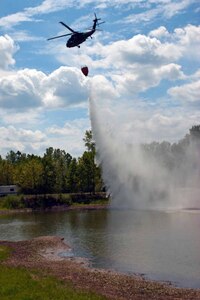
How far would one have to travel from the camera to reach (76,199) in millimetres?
117938

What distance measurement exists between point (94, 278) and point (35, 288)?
848cm

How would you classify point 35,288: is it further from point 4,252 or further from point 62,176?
point 62,176

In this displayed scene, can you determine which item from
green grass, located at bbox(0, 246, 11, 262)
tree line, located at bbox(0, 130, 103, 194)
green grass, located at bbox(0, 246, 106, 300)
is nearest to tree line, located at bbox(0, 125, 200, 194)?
tree line, located at bbox(0, 130, 103, 194)

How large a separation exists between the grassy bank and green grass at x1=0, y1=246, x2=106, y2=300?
79.8m

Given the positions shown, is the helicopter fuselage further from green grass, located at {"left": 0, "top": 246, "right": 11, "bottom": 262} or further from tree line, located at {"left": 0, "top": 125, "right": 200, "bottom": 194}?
tree line, located at {"left": 0, "top": 125, "right": 200, "bottom": 194}

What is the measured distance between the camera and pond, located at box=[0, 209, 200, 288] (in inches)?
1602

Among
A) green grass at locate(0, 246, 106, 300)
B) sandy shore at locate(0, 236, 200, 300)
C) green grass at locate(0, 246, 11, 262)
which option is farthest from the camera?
green grass at locate(0, 246, 11, 262)

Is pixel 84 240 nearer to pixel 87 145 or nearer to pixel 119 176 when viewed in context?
pixel 119 176

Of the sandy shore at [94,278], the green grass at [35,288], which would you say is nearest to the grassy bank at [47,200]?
the sandy shore at [94,278]

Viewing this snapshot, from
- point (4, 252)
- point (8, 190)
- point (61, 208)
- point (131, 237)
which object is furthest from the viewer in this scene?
point (8, 190)

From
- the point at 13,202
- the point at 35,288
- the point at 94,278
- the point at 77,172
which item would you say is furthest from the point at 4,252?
the point at 77,172

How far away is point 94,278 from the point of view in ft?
118

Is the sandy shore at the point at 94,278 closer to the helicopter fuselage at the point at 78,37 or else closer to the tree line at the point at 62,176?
the helicopter fuselage at the point at 78,37

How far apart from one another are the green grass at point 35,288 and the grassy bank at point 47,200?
262 feet
